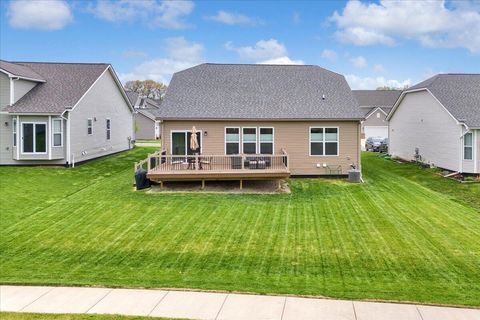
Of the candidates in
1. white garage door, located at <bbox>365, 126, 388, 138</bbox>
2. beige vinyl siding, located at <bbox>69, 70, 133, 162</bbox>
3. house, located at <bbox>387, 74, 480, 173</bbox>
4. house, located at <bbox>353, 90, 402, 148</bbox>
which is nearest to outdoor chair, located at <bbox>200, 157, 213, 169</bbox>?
beige vinyl siding, located at <bbox>69, 70, 133, 162</bbox>

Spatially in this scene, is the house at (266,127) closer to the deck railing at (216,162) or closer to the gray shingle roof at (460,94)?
the deck railing at (216,162)

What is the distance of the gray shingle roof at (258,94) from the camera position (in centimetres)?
2003

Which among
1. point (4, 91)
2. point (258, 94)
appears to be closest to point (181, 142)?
point (258, 94)

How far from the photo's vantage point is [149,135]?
5731cm

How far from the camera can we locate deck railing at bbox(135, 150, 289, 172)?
17.4 metres

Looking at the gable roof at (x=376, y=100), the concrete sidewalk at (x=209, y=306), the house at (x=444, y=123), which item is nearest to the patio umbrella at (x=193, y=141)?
the concrete sidewalk at (x=209, y=306)

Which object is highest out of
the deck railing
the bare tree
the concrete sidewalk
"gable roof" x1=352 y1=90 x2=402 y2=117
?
the bare tree

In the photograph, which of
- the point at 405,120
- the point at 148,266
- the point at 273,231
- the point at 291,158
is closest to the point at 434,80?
the point at 405,120

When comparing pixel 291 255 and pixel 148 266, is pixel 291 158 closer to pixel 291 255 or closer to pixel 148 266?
pixel 291 255

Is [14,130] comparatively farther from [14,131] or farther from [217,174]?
[217,174]

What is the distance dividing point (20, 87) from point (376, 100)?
1917 inches

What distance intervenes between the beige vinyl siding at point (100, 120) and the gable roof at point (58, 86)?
0.51m

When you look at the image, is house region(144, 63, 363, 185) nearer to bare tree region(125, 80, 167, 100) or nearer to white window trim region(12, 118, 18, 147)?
white window trim region(12, 118, 18, 147)

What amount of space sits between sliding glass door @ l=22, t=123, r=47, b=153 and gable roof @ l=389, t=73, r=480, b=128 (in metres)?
21.7
